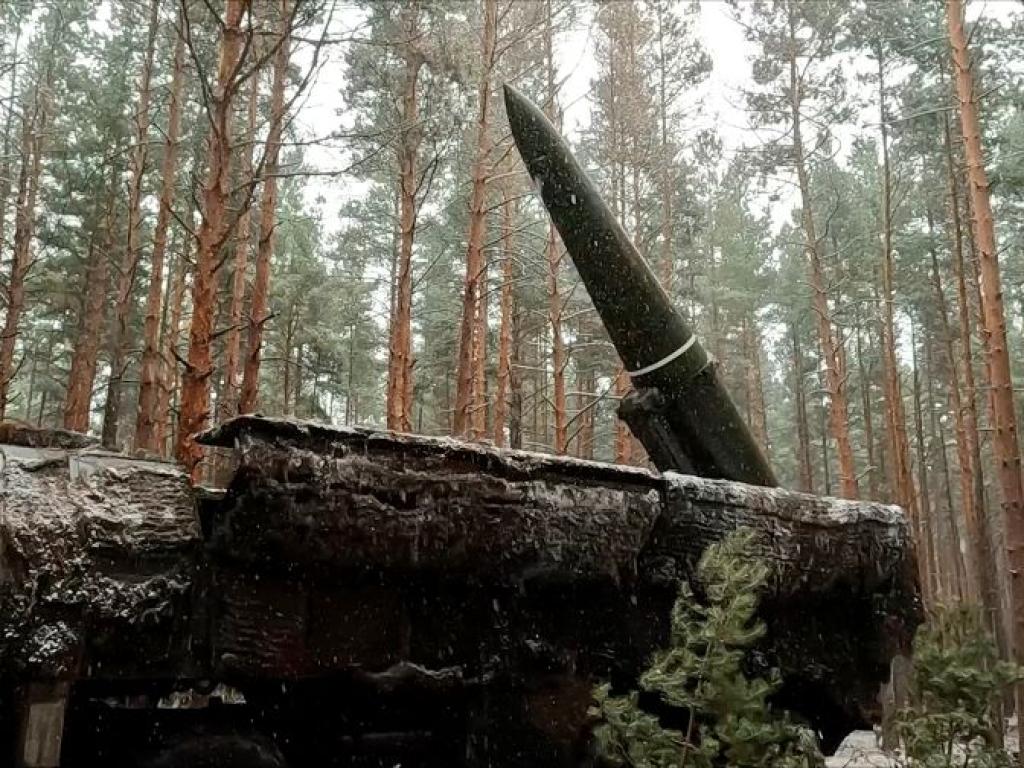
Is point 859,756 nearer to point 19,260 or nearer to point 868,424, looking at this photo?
point 19,260

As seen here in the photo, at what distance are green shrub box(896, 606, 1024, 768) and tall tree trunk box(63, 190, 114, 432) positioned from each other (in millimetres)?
13591

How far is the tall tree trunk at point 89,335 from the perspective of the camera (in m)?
14.2

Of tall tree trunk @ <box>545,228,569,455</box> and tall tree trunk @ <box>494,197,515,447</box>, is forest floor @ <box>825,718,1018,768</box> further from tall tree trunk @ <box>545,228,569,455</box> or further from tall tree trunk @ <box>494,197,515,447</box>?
tall tree trunk @ <box>494,197,515,447</box>

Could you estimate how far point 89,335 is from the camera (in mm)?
15250

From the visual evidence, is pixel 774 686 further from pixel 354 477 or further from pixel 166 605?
pixel 166 605

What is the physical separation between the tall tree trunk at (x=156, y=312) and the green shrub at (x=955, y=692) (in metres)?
6.42

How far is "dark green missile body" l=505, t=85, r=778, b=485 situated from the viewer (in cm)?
501

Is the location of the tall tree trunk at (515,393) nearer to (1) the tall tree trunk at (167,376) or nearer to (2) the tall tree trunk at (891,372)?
(1) the tall tree trunk at (167,376)

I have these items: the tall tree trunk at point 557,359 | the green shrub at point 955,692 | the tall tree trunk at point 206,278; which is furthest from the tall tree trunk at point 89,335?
the green shrub at point 955,692

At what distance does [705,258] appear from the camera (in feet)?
88.7

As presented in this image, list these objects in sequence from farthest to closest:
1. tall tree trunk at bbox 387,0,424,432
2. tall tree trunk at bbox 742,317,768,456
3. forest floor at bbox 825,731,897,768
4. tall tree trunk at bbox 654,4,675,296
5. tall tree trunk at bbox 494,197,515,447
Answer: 1. tall tree trunk at bbox 742,317,768,456
2. tall tree trunk at bbox 654,4,675,296
3. tall tree trunk at bbox 494,197,515,447
4. tall tree trunk at bbox 387,0,424,432
5. forest floor at bbox 825,731,897,768

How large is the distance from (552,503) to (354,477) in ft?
2.78

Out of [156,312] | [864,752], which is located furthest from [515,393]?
[864,752]

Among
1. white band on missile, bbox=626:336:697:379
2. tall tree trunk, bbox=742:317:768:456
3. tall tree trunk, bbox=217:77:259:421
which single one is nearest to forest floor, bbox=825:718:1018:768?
white band on missile, bbox=626:336:697:379
